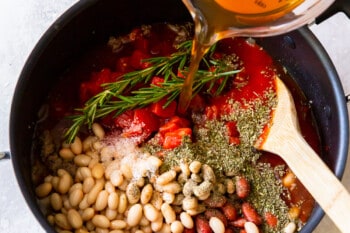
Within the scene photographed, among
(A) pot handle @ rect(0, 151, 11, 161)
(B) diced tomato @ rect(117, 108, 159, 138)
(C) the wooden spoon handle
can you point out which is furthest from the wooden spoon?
(A) pot handle @ rect(0, 151, 11, 161)

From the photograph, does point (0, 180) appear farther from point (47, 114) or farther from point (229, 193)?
point (229, 193)

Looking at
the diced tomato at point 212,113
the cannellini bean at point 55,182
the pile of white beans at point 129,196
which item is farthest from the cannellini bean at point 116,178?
the diced tomato at point 212,113

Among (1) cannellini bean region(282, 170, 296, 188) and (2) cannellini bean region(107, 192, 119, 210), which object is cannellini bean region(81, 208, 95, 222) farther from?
(1) cannellini bean region(282, 170, 296, 188)

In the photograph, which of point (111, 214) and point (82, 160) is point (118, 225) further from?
point (82, 160)

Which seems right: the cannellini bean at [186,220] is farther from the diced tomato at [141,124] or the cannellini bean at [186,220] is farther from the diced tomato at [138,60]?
the diced tomato at [138,60]

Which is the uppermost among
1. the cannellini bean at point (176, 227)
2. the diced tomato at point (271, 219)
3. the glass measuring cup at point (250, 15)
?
the glass measuring cup at point (250, 15)

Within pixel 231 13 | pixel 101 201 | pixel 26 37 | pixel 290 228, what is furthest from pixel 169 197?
pixel 26 37

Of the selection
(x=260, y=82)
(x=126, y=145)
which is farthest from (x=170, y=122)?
(x=260, y=82)
